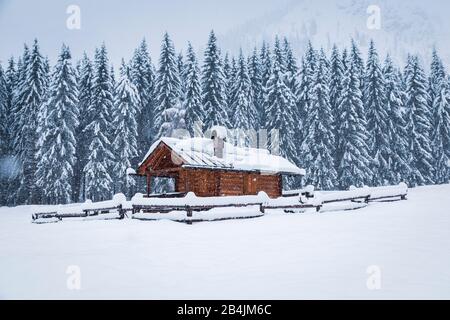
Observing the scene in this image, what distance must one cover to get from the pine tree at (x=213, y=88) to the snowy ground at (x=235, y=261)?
2573cm

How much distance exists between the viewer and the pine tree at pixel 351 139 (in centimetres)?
3803

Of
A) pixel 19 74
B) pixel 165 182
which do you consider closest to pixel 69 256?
pixel 165 182

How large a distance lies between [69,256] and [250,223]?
8.31 meters

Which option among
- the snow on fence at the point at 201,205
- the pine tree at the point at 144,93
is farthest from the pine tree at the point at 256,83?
the snow on fence at the point at 201,205

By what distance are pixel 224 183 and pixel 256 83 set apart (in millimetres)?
25836

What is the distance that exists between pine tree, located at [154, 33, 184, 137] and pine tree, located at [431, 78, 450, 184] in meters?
30.3

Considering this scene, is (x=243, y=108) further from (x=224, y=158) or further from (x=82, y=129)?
(x=224, y=158)

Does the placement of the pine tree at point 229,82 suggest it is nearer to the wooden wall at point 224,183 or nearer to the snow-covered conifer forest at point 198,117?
the snow-covered conifer forest at point 198,117

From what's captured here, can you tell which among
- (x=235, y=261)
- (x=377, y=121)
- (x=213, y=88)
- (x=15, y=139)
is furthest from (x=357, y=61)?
(x=235, y=261)

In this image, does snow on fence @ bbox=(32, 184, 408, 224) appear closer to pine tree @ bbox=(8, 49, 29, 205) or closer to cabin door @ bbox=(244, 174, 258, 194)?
cabin door @ bbox=(244, 174, 258, 194)

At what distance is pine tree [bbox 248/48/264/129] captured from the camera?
45812 millimetres

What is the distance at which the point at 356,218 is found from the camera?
54.2ft

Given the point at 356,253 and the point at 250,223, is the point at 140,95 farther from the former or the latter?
the point at 356,253

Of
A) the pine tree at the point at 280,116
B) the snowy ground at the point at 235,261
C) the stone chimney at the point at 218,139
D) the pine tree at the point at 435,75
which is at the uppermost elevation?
the pine tree at the point at 435,75
